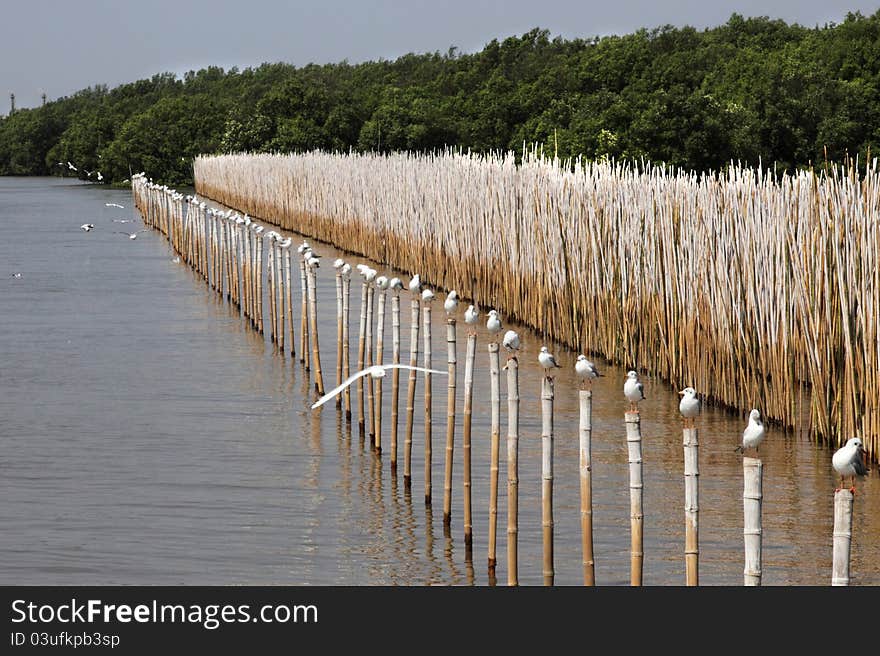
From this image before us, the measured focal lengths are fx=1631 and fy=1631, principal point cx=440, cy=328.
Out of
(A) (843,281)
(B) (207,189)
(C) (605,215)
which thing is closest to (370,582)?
(A) (843,281)

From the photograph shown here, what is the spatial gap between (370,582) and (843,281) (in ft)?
16.0

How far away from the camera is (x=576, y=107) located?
1965 inches

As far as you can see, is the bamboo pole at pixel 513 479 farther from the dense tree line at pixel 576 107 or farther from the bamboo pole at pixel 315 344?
the bamboo pole at pixel 315 344

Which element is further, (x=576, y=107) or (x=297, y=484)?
(x=576, y=107)

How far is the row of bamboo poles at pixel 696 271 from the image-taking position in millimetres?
13070

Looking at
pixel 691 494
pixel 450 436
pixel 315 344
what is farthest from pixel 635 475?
pixel 315 344

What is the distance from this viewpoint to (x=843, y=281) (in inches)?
512

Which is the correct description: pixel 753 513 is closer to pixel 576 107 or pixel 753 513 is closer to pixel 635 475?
pixel 635 475

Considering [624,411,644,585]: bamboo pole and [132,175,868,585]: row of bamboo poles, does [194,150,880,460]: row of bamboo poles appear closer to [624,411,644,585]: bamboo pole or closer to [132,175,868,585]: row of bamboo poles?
[132,175,868,585]: row of bamboo poles

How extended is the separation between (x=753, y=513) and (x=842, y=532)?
1.77 ft

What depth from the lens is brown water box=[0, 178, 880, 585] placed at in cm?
1079

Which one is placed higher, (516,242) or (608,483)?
(516,242)

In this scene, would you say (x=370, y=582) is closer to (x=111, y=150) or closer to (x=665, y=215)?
(x=665, y=215)

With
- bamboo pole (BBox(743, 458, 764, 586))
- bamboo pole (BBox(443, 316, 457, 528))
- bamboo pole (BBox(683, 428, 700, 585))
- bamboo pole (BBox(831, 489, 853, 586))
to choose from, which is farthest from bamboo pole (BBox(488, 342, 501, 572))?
bamboo pole (BBox(831, 489, 853, 586))
